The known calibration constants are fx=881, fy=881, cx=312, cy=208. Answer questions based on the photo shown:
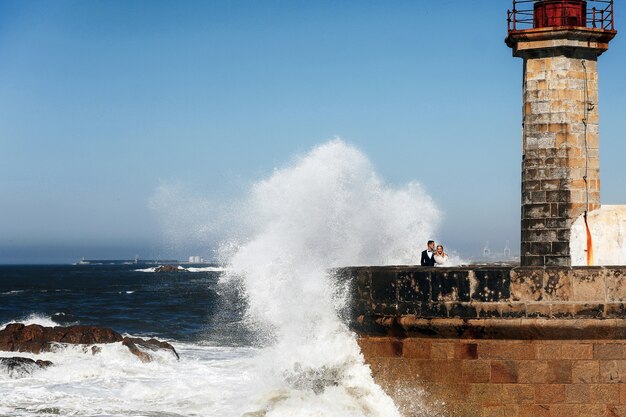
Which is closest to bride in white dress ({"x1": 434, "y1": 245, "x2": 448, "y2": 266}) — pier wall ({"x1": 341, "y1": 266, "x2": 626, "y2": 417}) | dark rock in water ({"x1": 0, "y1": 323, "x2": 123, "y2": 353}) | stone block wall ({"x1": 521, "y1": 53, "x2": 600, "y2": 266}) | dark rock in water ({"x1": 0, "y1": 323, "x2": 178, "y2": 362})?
stone block wall ({"x1": 521, "y1": 53, "x2": 600, "y2": 266})

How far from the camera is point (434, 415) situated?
7.36 metres

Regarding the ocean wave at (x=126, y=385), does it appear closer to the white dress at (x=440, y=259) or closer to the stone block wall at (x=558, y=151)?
the white dress at (x=440, y=259)

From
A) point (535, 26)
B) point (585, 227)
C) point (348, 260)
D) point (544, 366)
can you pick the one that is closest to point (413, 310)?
point (544, 366)

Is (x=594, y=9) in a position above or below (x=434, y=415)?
above

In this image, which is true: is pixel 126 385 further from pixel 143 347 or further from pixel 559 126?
pixel 559 126

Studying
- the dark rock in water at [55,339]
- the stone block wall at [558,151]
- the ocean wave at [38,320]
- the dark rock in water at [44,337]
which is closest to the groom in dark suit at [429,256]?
the stone block wall at [558,151]

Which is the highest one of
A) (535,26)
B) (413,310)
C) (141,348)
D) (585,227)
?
(535,26)

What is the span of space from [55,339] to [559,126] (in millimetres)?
10972

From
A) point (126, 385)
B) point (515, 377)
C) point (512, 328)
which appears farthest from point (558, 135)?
point (126, 385)

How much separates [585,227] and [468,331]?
4465 mm

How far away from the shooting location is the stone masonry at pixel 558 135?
11195 millimetres

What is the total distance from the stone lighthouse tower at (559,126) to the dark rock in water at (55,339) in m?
8.28

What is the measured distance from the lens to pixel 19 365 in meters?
14.2

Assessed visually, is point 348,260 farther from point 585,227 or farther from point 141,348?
point 585,227
